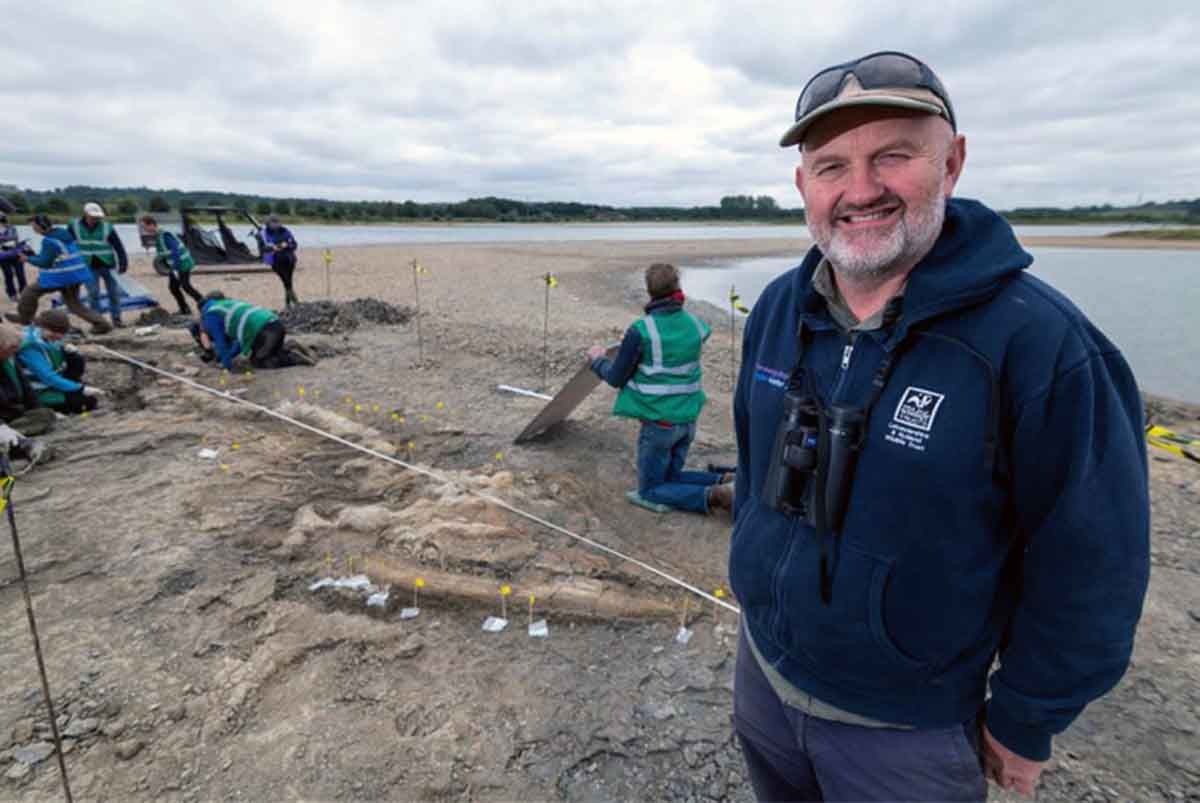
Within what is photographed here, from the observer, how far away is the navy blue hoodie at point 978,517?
1.24 meters

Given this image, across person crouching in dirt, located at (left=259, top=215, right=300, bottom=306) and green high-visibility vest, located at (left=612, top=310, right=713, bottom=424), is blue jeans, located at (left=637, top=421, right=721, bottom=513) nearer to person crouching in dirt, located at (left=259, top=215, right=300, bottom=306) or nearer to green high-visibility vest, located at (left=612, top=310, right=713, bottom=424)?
green high-visibility vest, located at (left=612, top=310, right=713, bottom=424)

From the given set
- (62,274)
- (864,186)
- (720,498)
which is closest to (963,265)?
(864,186)

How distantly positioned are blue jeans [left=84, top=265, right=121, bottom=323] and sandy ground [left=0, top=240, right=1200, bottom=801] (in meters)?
5.79

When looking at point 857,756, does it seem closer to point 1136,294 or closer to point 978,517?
point 978,517

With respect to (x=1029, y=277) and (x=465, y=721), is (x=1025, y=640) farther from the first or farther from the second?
(x=465, y=721)

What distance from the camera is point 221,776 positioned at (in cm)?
251

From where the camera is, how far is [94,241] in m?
10.4

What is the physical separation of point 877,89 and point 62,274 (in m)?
12.3

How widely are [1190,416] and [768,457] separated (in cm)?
1045

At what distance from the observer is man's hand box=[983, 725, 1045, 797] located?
57.6 inches

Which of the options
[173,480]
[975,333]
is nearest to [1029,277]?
[975,333]

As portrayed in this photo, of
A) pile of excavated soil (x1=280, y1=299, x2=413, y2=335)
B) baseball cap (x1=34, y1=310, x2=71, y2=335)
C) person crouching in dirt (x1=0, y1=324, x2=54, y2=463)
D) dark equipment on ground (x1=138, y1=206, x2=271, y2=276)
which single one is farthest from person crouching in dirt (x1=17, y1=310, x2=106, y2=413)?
dark equipment on ground (x1=138, y1=206, x2=271, y2=276)

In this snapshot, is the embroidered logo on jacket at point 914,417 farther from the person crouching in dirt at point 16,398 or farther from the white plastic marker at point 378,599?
the person crouching in dirt at point 16,398

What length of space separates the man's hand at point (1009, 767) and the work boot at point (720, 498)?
9.95 feet
